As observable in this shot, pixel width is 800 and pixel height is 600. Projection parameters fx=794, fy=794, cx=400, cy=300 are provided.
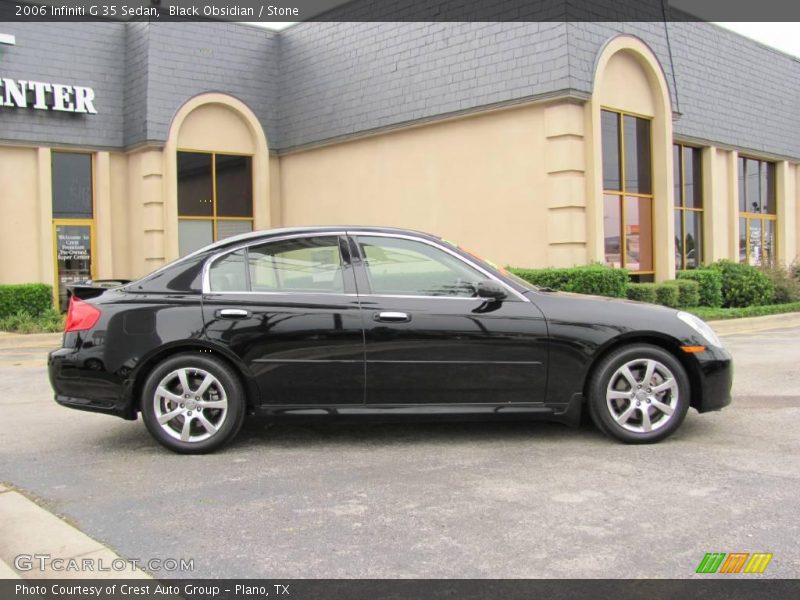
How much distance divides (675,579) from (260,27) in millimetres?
19142

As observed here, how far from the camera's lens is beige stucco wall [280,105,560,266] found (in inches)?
589

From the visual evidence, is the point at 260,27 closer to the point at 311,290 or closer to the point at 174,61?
the point at 174,61

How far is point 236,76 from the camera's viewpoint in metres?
19.4

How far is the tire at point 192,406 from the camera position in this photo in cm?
546

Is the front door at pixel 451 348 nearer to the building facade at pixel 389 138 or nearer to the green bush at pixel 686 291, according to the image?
the building facade at pixel 389 138

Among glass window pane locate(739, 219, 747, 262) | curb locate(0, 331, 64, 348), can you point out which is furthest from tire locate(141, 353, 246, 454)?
glass window pane locate(739, 219, 747, 262)

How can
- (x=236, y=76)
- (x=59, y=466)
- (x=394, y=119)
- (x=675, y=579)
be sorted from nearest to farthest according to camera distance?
(x=675, y=579)
(x=59, y=466)
(x=394, y=119)
(x=236, y=76)

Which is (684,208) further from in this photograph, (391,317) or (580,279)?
(391,317)

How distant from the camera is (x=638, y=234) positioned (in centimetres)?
1669

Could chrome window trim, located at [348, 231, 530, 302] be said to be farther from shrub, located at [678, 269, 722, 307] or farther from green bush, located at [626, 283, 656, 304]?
shrub, located at [678, 269, 722, 307]

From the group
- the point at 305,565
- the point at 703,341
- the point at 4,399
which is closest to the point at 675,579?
the point at 305,565

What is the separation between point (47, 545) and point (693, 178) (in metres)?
18.9

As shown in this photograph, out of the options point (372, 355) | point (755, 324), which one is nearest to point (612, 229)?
point (755, 324)

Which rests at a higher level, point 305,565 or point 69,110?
point 69,110
